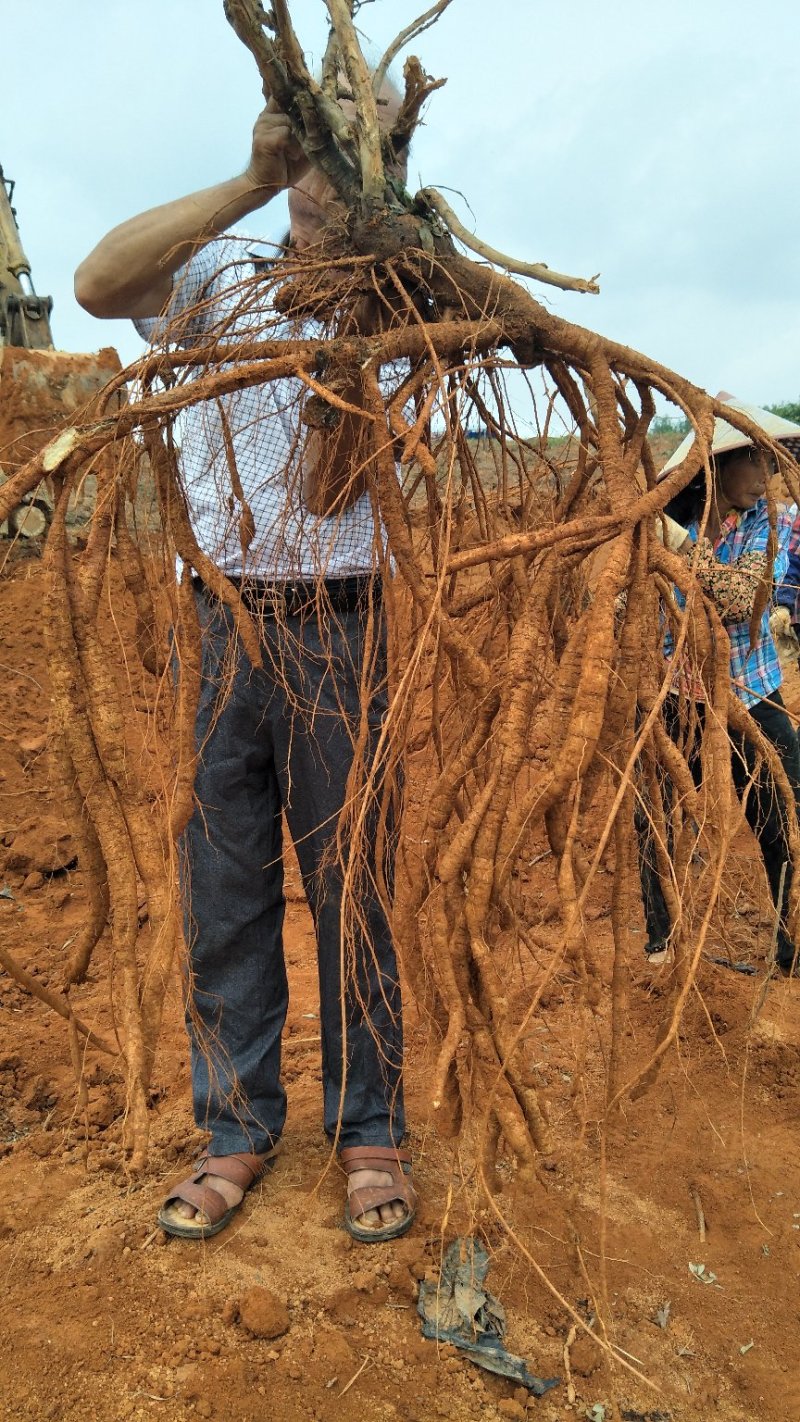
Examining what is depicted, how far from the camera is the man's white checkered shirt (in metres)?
1.75

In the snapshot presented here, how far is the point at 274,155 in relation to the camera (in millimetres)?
1704

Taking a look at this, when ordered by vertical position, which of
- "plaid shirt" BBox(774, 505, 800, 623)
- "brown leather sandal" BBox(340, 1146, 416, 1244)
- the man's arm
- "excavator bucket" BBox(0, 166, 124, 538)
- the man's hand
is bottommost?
"brown leather sandal" BBox(340, 1146, 416, 1244)

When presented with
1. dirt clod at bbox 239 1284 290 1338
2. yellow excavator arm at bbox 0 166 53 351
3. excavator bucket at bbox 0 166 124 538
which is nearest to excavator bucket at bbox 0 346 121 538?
excavator bucket at bbox 0 166 124 538

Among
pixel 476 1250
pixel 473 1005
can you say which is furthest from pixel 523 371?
pixel 476 1250

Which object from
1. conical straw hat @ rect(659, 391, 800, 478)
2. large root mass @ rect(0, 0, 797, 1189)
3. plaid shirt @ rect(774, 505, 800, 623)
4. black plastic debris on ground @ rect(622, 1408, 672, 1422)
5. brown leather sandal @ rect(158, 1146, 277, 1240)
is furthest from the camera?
plaid shirt @ rect(774, 505, 800, 623)

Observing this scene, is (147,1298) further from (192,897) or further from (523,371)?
(523,371)

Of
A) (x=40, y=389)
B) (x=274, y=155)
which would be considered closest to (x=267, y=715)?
(x=274, y=155)

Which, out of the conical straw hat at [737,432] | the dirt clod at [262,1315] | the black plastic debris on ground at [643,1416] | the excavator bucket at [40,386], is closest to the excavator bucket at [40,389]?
the excavator bucket at [40,386]

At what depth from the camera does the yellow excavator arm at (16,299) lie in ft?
24.9

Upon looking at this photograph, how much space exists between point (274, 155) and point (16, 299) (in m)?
6.83

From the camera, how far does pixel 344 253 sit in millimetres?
1660

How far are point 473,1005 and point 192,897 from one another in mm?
733

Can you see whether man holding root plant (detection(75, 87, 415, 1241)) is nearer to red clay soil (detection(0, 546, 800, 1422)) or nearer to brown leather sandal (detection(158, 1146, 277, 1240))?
brown leather sandal (detection(158, 1146, 277, 1240))

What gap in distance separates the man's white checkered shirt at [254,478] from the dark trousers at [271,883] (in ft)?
0.37
